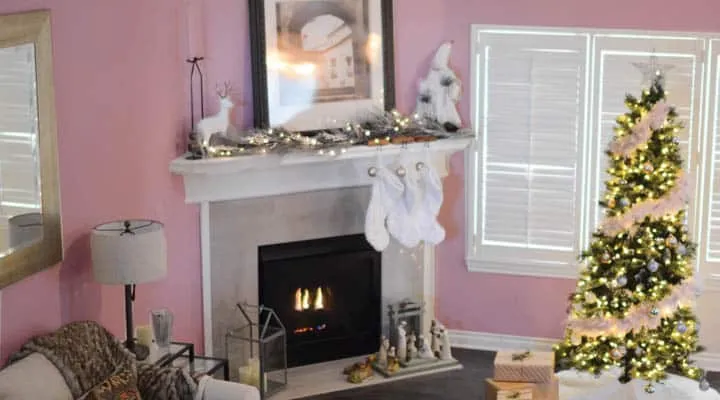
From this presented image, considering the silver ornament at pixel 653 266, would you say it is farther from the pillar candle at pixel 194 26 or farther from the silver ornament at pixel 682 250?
the pillar candle at pixel 194 26

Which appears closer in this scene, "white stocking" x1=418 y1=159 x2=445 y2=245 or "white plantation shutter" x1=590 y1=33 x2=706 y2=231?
"white plantation shutter" x1=590 y1=33 x2=706 y2=231

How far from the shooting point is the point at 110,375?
207 inches

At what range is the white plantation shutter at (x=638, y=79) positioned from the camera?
6867mm

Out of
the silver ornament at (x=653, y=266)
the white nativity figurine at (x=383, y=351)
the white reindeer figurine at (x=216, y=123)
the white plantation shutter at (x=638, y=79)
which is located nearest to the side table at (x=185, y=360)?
the white reindeer figurine at (x=216, y=123)

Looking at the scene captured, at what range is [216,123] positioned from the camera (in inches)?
256

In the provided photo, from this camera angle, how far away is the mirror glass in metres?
4.98

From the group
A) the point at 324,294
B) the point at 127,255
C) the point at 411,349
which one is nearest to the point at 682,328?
the point at 411,349

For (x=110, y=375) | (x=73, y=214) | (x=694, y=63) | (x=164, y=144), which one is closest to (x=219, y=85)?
(x=164, y=144)

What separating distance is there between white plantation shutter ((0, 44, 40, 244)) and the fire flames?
2226 mm

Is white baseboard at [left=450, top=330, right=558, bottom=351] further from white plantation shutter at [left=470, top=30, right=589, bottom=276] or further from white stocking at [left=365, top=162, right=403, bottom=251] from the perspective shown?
white stocking at [left=365, top=162, right=403, bottom=251]

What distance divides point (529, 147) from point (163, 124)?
234cm

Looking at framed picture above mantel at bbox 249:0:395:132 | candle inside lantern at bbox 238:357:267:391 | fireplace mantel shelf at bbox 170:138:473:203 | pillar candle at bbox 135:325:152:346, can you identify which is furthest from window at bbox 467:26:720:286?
pillar candle at bbox 135:325:152:346

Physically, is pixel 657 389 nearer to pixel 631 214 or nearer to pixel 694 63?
pixel 631 214

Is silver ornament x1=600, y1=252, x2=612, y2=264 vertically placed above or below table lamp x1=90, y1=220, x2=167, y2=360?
below
